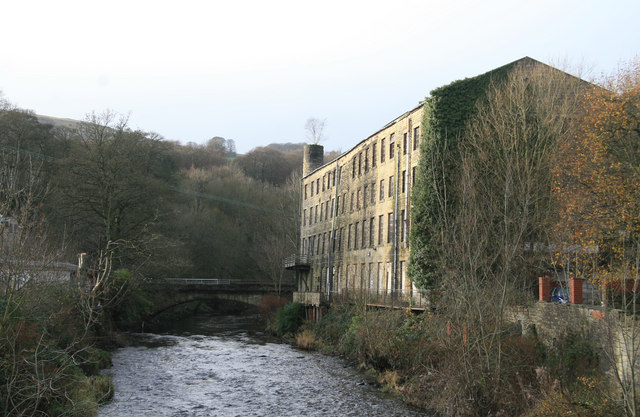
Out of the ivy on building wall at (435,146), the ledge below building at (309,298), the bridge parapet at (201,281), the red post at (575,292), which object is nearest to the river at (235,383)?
the ledge below building at (309,298)

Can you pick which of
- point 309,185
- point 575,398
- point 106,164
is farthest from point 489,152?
point 309,185

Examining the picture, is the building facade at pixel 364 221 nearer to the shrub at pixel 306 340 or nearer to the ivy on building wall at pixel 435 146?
the ivy on building wall at pixel 435 146

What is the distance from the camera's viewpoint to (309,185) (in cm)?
5775

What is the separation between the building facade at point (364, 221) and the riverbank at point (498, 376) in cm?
726

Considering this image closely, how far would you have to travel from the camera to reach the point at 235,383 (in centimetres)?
2345

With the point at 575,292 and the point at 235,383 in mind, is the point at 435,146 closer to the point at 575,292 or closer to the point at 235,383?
the point at 575,292

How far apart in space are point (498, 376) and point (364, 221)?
25.1 metres

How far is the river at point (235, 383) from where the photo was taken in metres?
18.7

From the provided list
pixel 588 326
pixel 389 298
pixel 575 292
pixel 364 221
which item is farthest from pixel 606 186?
pixel 364 221

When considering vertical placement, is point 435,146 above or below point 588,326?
above

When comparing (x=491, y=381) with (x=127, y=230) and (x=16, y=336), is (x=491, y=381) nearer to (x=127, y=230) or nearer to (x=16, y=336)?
(x=16, y=336)

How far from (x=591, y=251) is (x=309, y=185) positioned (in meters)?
38.2

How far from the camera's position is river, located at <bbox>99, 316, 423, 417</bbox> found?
18.7 m

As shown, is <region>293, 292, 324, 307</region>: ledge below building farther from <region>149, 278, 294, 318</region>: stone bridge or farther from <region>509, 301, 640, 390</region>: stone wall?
<region>509, 301, 640, 390</region>: stone wall
